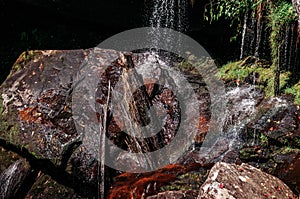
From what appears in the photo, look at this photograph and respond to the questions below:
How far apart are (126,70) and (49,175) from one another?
2.12 meters

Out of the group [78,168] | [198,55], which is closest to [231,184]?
[78,168]

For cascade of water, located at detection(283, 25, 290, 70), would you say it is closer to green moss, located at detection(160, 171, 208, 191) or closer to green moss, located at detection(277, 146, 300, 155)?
green moss, located at detection(277, 146, 300, 155)

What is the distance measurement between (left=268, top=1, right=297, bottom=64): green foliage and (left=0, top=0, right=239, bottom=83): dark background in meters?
2.10

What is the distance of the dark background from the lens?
294 inches

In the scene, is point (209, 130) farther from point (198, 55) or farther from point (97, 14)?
point (97, 14)

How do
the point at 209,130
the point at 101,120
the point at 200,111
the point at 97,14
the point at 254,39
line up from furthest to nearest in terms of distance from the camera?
the point at 97,14
the point at 254,39
the point at 200,111
the point at 209,130
the point at 101,120

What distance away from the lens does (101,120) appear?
16.0 feet

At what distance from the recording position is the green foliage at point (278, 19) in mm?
5387

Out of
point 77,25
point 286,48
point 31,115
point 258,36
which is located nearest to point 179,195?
A: point 31,115

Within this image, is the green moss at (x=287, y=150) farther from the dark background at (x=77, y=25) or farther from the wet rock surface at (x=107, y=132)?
the dark background at (x=77, y=25)

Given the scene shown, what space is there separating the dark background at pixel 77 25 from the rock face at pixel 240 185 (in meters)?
4.63

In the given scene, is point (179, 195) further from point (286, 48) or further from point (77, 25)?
point (77, 25)

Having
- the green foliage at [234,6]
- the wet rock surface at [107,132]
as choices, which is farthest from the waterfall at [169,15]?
the wet rock surface at [107,132]

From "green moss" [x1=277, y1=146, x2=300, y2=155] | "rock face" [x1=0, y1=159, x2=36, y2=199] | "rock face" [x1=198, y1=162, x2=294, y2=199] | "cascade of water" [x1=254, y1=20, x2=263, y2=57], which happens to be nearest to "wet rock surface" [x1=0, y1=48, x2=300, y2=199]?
"green moss" [x1=277, y1=146, x2=300, y2=155]
